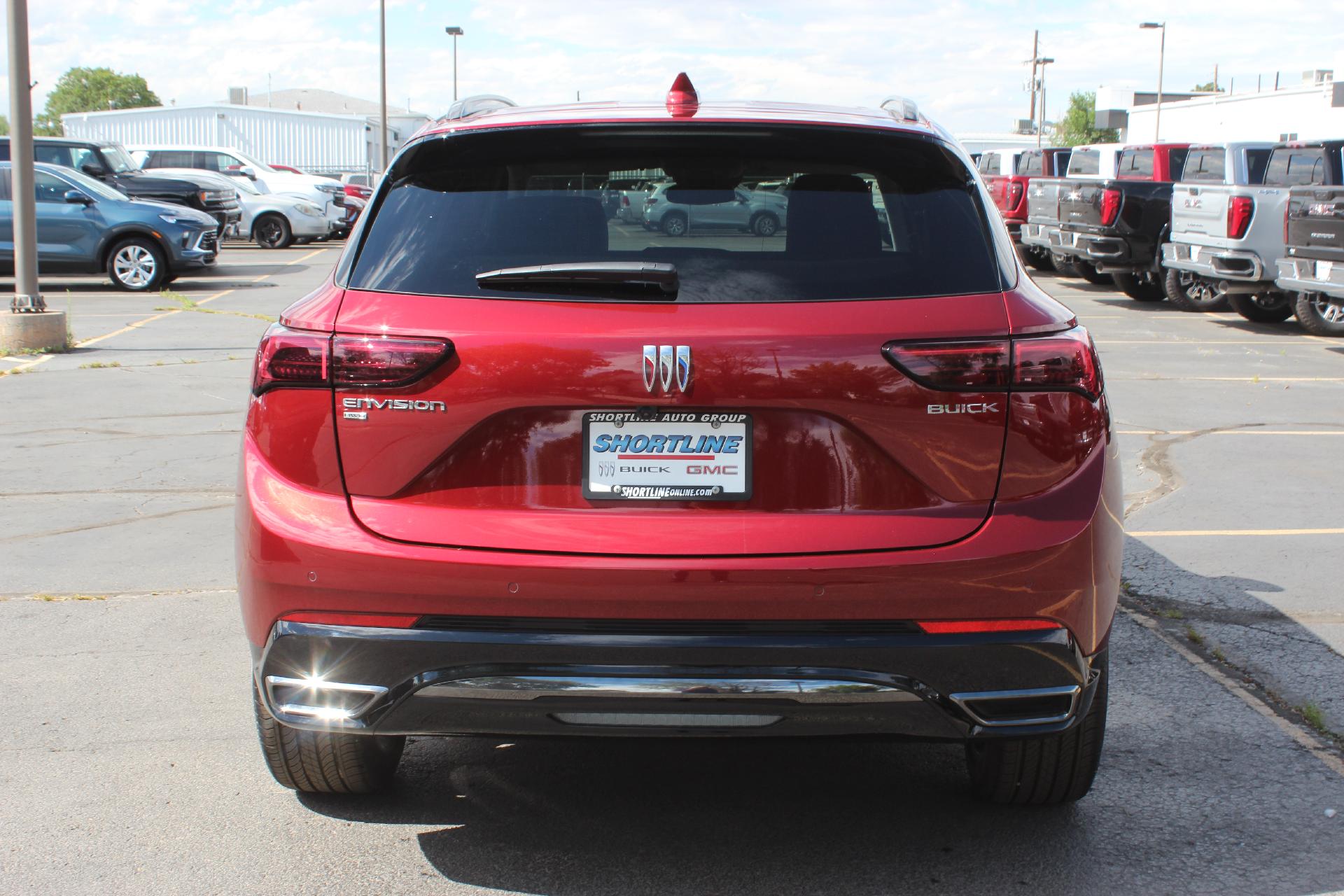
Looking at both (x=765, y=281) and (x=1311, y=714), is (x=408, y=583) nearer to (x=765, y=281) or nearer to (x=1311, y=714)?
(x=765, y=281)

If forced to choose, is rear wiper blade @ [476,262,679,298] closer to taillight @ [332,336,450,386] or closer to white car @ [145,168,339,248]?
taillight @ [332,336,450,386]

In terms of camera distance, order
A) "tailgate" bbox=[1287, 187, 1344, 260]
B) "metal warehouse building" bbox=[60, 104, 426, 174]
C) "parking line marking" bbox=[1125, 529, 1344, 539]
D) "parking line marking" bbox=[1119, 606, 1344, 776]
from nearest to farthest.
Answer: "parking line marking" bbox=[1119, 606, 1344, 776], "parking line marking" bbox=[1125, 529, 1344, 539], "tailgate" bbox=[1287, 187, 1344, 260], "metal warehouse building" bbox=[60, 104, 426, 174]

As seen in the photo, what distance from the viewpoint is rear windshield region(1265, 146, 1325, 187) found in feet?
47.0

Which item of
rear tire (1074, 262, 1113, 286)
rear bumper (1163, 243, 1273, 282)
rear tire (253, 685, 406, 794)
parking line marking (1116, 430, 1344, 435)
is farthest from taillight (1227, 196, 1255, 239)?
rear tire (253, 685, 406, 794)

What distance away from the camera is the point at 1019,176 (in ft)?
80.0

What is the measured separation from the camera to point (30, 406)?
384 inches

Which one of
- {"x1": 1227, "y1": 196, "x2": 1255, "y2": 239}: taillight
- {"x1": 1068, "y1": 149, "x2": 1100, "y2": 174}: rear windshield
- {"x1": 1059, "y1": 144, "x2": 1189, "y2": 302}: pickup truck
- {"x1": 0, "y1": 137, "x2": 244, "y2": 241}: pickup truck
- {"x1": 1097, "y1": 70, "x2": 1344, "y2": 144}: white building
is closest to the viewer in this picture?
{"x1": 1227, "y1": 196, "x2": 1255, "y2": 239}: taillight

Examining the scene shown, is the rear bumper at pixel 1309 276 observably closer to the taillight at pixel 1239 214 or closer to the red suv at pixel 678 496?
A: the taillight at pixel 1239 214

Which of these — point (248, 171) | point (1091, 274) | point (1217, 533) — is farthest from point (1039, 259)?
point (1217, 533)

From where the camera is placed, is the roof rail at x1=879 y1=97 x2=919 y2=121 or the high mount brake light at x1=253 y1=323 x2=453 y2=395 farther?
the roof rail at x1=879 y1=97 x2=919 y2=121

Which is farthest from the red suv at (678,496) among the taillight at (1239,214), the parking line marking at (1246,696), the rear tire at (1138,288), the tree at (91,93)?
the tree at (91,93)

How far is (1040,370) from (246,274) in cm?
2047

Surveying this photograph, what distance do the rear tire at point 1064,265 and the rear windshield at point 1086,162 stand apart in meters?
2.32

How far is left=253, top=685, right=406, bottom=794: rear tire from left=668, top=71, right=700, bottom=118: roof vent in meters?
1.68
